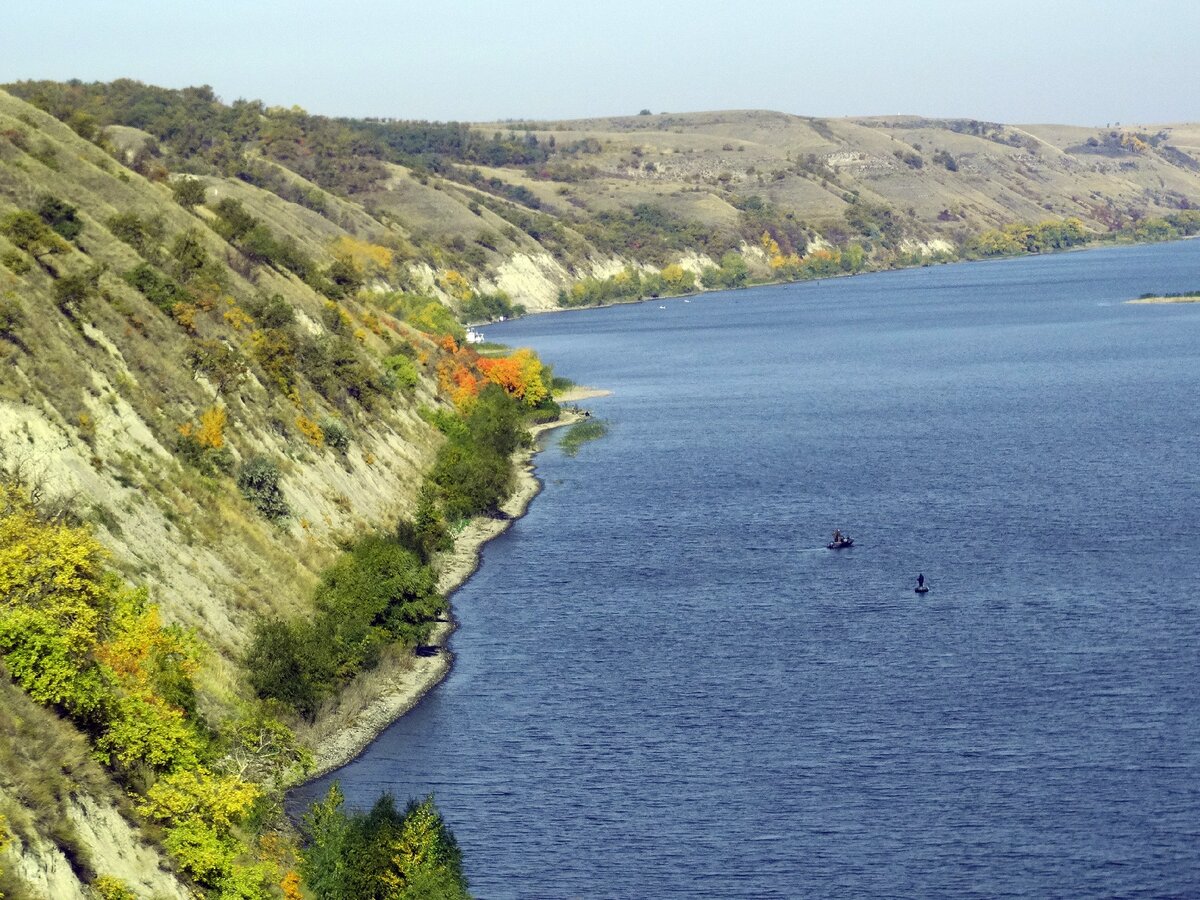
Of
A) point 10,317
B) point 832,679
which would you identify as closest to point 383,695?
point 832,679

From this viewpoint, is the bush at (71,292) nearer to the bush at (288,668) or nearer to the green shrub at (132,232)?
the green shrub at (132,232)

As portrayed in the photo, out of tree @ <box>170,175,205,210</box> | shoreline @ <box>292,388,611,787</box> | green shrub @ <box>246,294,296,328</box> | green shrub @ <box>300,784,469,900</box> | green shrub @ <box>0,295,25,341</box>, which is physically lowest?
shoreline @ <box>292,388,611,787</box>

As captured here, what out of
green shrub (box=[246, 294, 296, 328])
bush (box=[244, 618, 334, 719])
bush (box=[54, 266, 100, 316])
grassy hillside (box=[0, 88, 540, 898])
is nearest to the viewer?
grassy hillside (box=[0, 88, 540, 898])

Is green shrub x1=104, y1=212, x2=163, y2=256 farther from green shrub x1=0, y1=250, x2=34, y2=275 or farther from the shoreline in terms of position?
the shoreline

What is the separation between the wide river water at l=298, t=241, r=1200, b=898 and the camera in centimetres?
4484

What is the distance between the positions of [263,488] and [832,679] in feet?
79.9

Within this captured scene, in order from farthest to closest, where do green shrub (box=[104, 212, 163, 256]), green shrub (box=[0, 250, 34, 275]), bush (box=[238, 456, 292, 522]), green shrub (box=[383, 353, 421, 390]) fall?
green shrub (box=[383, 353, 421, 390]), green shrub (box=[104, 212, 163, 256]), bush (box=[238, 456, 292, 522]), green shrub (box=[0, 250, 34, 275])

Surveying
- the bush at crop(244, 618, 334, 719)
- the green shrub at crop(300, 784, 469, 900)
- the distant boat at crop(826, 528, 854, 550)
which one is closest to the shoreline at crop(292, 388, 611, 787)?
the bush at crop(244, 618, 334, 719)

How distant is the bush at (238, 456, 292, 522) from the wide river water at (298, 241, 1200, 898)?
8983 mm

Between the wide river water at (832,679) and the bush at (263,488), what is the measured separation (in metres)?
8.98

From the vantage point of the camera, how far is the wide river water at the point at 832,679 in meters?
44.8

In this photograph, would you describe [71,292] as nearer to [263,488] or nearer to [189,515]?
[263,488]

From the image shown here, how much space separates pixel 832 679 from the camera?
58.8 meters

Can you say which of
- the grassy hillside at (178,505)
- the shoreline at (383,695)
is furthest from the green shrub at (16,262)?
the shoreline at (383,695)
